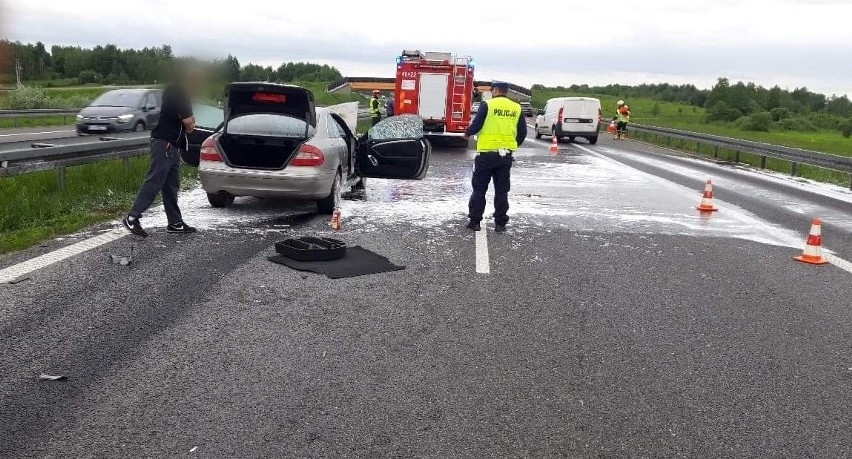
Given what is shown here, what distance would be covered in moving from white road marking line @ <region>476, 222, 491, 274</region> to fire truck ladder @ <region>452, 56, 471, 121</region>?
52.6ft

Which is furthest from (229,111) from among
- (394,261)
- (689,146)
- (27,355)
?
(689,146)

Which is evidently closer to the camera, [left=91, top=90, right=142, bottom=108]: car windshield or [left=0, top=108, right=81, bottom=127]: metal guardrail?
[left=91, top=90, right=142, bottom=108]: car windshield

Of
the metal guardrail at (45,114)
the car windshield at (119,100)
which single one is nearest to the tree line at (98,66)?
the car windshield at (119,100)

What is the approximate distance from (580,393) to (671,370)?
76cm

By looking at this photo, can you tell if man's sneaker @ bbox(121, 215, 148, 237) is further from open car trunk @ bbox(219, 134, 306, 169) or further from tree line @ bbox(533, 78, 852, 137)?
tree line @ bbox(533, 78, 852, 137)

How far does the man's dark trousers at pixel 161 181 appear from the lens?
7887 millimetres

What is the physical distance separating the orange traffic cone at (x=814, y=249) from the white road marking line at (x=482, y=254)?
3.40 m

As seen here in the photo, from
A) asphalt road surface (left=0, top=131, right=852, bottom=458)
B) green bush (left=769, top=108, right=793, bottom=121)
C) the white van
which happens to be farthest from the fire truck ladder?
green bush (left=769, top=108, right=793, bottom=121)

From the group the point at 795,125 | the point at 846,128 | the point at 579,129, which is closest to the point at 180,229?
the point at 579,129

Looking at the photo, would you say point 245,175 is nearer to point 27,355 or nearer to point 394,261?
point 394,261

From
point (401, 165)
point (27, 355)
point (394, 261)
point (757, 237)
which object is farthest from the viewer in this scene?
point (401, 165)

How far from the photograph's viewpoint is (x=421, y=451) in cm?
343

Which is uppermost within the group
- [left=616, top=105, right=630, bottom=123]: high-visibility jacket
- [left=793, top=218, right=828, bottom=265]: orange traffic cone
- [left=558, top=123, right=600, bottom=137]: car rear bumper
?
[left=616, top=105, right=630, bottom=123]: high-visibility jacket

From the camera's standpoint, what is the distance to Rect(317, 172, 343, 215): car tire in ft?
31.3
